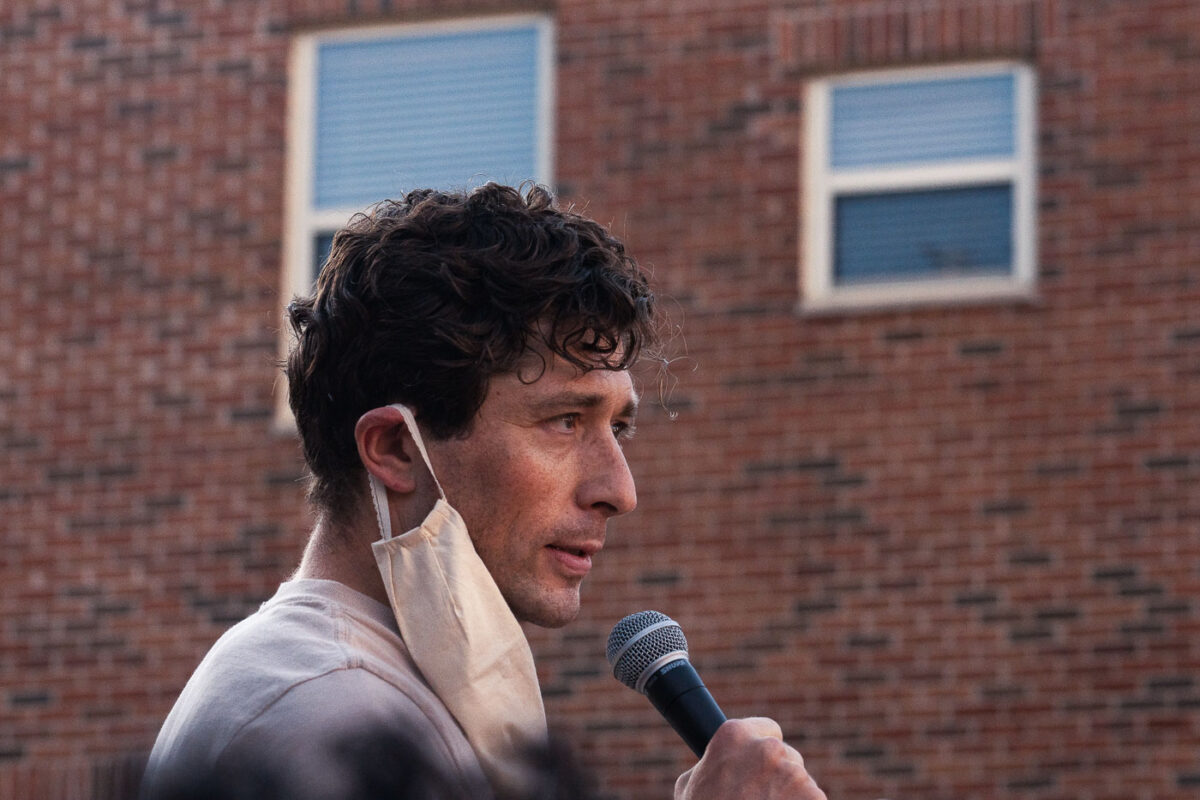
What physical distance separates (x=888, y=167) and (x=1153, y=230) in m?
1.34

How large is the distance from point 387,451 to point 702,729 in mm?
613

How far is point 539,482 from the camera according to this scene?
2.93 meters

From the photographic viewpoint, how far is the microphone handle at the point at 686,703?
2.88 meters

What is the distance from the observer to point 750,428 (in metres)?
9.70

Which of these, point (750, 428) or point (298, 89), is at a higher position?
point (298, 89)

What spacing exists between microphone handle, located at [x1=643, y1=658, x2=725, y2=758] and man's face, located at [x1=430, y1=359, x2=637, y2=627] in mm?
170

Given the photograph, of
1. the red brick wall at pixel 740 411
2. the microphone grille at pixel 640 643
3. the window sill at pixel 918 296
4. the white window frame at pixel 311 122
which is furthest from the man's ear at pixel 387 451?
the white window frame at pixel 311 122

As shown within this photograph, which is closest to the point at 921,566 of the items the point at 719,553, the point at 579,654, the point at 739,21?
the point at 719,553

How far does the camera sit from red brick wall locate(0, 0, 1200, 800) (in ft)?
30.2

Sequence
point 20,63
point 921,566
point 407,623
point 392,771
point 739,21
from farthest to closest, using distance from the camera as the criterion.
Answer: point 20,63
point 739,21
point 921,566
point 407,623
point 392,771

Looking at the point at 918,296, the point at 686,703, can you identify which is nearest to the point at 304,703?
the point at 686,703

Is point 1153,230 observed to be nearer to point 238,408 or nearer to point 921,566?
point 921,566

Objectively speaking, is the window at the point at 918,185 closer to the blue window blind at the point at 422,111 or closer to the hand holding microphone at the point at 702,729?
the blue window blind at the point at 422,111

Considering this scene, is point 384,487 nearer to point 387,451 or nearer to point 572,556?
point 387,451
